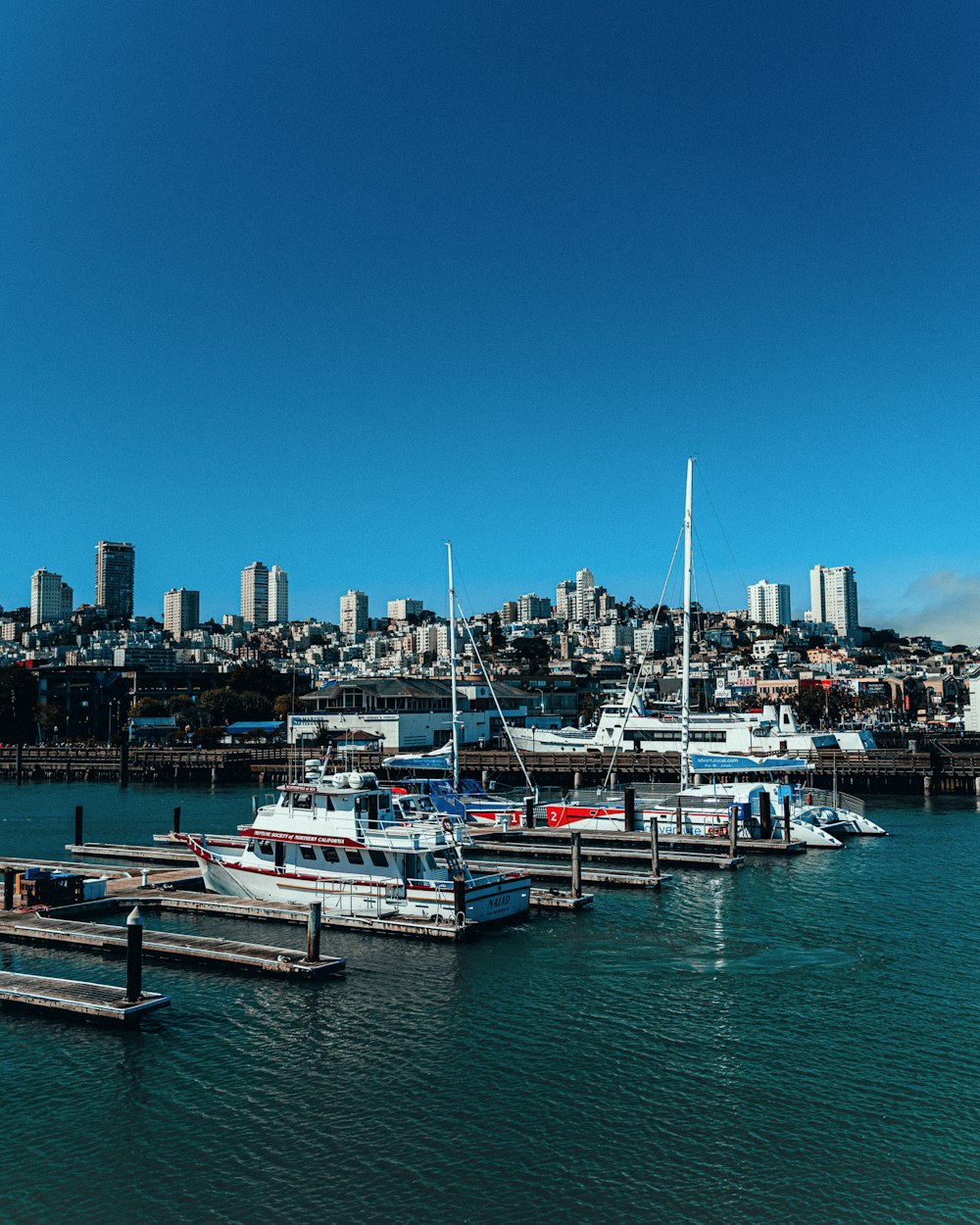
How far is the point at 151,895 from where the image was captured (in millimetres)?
34562

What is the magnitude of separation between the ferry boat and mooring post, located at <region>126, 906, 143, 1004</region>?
9.61 meters

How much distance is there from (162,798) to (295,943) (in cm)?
4870

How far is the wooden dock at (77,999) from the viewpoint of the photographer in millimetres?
22172

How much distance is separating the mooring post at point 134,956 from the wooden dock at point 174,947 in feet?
12.2

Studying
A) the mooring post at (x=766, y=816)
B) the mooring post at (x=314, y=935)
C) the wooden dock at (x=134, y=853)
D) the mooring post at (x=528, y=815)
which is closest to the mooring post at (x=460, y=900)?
the mooring post at (x=314, y=935)

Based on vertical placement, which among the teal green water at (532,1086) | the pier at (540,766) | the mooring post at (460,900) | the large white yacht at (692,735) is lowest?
the teal green water at (532,1086)

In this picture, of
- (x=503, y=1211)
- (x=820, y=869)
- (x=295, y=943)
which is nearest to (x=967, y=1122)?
(x=503, y=1211)

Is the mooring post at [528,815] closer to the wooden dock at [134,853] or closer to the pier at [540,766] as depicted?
the pier at [540,766]

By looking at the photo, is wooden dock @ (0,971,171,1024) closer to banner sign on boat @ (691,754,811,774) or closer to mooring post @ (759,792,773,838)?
mooring post @ (759,792,773,838)

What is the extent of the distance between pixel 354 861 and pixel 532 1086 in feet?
47.9

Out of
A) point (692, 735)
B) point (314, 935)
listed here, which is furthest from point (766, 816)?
point (692, 735)

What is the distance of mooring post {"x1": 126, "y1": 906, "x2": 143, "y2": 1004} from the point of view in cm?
2183

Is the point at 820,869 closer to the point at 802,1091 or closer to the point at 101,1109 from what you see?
the point at 802,1091

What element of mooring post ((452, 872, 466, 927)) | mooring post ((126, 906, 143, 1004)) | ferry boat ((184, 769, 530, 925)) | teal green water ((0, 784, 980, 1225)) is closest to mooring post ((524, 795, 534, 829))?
ferry boat ((184, 769, 530, 925))
